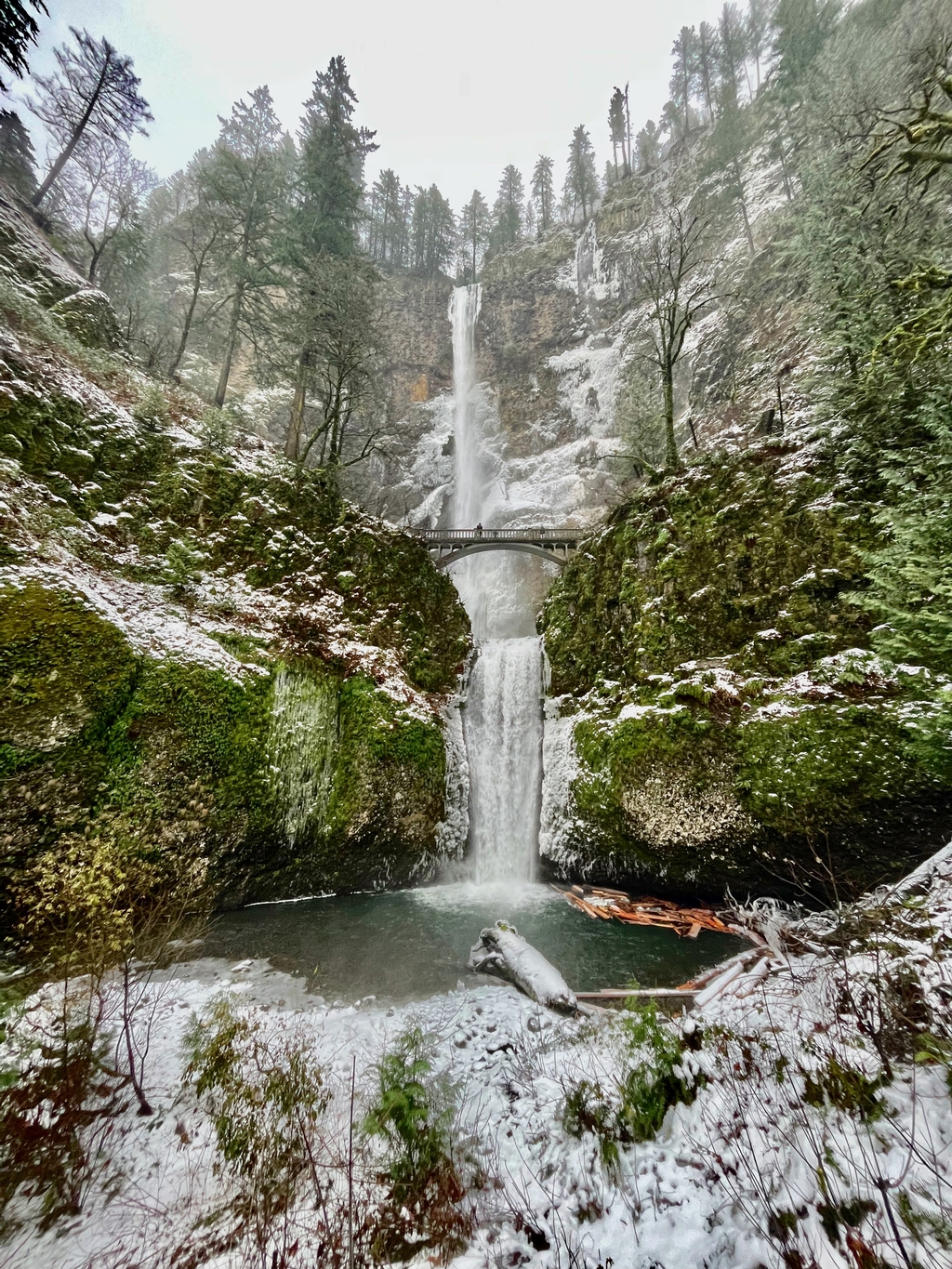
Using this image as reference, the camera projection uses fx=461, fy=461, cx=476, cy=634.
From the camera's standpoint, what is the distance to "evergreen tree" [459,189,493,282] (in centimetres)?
4953

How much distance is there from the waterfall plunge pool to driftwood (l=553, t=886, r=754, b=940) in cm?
17

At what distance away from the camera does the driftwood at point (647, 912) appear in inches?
295

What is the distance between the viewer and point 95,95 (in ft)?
53.4

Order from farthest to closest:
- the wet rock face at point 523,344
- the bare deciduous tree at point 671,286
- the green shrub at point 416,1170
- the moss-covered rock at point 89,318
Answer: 1. the wet rock face at point 523,344
2. the bare deciduous tree at point 671,286
3. the moss-covered rock at point 89,318
4. the green shrub at point 416,1170

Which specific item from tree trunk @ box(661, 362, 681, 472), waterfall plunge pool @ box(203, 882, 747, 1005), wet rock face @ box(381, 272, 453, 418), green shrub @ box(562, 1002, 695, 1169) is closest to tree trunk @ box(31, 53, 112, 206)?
tree trunk @ box(661, 362, 681, 472)

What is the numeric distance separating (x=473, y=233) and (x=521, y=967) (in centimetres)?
6491

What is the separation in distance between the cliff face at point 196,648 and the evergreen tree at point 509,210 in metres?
48.9

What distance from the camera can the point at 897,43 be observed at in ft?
64.1

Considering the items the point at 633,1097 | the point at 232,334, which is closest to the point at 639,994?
the point at 633,1097

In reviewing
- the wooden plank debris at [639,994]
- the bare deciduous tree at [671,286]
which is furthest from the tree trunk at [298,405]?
the wooden plank debris at [639,994]

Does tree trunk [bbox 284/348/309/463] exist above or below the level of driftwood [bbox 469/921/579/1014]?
above

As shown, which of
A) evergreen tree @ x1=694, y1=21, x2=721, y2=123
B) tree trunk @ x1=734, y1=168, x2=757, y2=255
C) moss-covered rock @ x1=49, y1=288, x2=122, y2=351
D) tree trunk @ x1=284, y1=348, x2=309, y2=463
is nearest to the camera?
moss-covered rock @ x1=49, y1=288, x2=122, y2=351

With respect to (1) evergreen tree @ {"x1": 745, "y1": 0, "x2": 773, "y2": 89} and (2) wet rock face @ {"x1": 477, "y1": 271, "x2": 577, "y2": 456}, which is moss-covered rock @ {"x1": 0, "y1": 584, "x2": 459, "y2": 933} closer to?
(2) wet rock face @ {"x1": 477, "y1": 271, "x2": 577, "y2": 456}

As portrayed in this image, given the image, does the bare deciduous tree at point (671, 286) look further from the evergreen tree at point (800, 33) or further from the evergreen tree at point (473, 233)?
the evergreen tree at point (473, 233)
